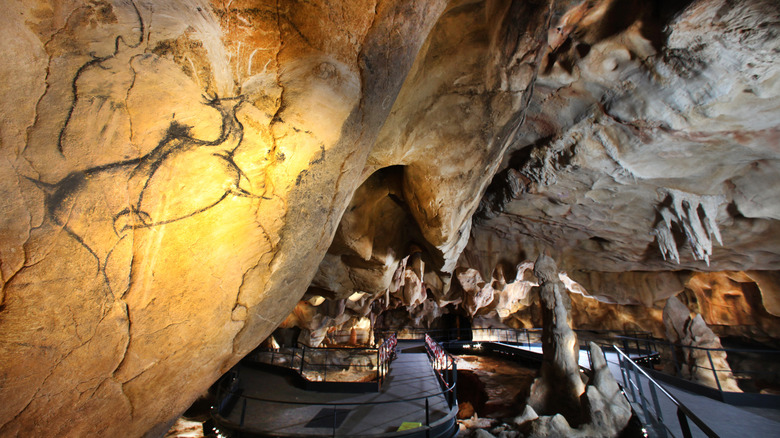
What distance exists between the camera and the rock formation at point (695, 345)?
31.6 feet

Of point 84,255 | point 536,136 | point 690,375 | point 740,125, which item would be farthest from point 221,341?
point 690,375

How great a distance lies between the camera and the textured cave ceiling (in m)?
1.36

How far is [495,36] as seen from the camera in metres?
3.43

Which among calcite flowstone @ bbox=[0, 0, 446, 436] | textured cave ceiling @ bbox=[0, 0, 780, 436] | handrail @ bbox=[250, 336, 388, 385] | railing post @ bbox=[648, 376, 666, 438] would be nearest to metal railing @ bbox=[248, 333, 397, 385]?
handrail @ bbox=[250, 336, 388, 385]

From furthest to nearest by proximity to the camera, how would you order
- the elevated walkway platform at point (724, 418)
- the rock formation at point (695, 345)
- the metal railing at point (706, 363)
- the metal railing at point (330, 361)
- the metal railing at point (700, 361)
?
1. the metal railing at point (330, 361)
2. the metal railing at point (706, 363)
3. the rock formation at point (695, 345)
4. the metal railing at point (700, 361)
5. the elevated walkway platform at point (724, 418)

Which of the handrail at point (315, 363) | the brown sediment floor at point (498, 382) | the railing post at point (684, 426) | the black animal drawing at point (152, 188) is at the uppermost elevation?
the black animal drawing at point (152, 188)

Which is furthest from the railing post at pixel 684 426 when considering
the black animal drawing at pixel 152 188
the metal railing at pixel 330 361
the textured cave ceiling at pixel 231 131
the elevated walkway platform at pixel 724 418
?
the metal railing at pixel 330 361

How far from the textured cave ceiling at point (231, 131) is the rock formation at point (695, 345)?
8.09 m

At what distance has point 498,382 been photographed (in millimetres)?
12156

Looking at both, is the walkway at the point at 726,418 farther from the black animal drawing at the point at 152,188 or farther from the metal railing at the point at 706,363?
the black animal drawing at the point at 152,188

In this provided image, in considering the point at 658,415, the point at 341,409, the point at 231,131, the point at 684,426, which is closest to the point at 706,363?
the point at 658,415

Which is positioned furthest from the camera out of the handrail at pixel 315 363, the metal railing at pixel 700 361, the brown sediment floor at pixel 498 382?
the brown sediment floor at pixel 498 382

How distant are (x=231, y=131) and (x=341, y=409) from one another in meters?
5.56

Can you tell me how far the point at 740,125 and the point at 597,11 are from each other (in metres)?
2.88
